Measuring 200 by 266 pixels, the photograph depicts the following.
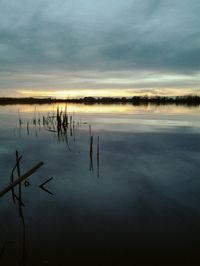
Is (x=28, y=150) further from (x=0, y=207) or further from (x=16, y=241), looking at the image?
(x=16, y=241)

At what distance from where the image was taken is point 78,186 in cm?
511

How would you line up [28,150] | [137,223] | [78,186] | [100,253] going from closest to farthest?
[100,253], [137,223], [78,186], [28,150]

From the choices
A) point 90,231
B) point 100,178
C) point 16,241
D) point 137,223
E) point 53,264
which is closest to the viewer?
point 53,264

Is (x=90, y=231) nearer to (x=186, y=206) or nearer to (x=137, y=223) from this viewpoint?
(x=137, y=223)

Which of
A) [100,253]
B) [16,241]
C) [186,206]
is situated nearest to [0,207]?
[16,241]

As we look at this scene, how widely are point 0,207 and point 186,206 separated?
3.10 m

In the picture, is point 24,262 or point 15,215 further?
point 15,215

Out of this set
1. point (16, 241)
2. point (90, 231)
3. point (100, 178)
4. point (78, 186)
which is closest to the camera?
point (16, 241)

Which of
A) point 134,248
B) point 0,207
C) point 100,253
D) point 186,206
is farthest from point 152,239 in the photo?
point 0,207

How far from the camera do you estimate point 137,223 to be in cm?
359

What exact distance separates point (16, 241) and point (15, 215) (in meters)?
0.71

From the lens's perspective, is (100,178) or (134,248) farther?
(100,178)

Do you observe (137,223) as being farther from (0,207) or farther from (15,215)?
(0,207)

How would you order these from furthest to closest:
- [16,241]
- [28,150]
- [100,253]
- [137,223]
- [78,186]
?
[28,150] < [78,186] < [137,223] < [16,241] < [100,253]
